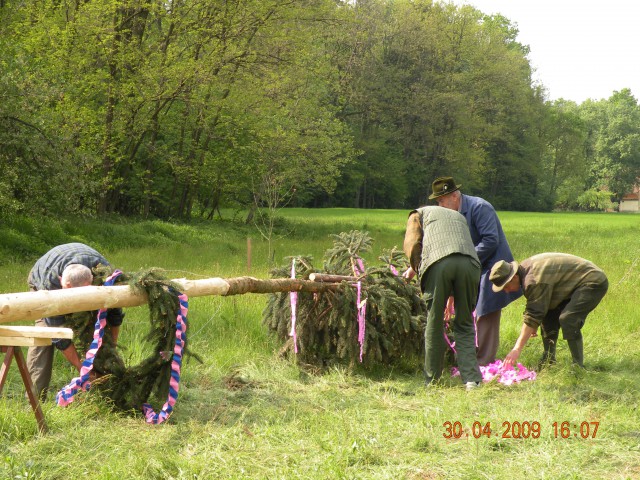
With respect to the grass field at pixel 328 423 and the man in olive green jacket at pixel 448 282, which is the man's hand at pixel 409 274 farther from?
the grass field at pixel 328 423

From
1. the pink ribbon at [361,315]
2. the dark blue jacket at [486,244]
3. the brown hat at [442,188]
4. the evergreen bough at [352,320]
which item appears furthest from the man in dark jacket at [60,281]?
the dark blue jacket at [486,244]

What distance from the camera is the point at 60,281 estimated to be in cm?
529

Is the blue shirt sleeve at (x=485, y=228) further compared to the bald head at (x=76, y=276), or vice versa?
the blue shirt sleeve at (x=485, y=228)

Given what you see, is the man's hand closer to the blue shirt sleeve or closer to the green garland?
the blue shirt sleeve

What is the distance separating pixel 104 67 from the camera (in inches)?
762

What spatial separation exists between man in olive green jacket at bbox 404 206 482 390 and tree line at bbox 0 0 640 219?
6623 mm

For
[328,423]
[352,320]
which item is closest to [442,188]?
[352,320]

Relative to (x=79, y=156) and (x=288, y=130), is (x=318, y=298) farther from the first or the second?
(x=288, y=130)

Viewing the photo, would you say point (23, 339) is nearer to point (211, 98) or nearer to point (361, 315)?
point (361, 315)

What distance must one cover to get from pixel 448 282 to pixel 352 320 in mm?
1142

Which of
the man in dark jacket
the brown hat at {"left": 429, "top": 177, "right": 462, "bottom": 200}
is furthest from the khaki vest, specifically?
the man in dark jacket

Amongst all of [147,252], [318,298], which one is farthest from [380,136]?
[318,298]

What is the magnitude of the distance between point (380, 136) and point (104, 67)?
35091 millimetres

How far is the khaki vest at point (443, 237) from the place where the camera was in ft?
19.6
